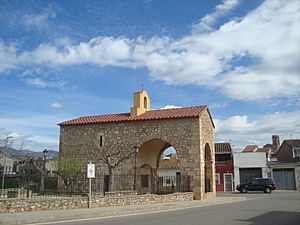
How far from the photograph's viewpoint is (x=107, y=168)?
2917 centimetres

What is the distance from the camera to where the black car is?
36.7 metres

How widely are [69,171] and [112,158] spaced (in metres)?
3.56

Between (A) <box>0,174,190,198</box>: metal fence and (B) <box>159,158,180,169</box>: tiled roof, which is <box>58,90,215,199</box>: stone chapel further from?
(B) <box>159,158,180,169</box>: tiled roof

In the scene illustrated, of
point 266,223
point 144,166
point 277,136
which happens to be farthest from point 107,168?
point 277,136

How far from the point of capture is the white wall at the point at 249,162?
4316 cm

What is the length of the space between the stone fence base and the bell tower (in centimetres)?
952

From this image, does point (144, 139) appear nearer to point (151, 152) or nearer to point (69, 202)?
point (151, 152)

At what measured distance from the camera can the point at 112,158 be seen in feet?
95.6

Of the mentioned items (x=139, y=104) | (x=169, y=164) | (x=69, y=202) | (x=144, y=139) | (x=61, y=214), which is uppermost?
(x=139, y=104)

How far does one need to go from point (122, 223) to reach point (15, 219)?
3668mm

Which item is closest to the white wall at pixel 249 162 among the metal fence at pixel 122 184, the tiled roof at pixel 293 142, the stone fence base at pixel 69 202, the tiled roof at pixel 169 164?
the tiled roof at pixel 293 142

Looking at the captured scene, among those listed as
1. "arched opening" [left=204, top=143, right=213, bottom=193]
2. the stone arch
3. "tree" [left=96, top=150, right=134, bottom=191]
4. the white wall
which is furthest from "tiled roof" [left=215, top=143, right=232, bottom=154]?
"tree" [left=96, top=150, right=134, bottom=191]

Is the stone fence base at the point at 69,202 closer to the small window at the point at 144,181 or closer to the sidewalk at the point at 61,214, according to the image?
the sidewalk at the point at 61,214

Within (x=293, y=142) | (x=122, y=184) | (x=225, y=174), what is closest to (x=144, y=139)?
(x=122, y=184)
